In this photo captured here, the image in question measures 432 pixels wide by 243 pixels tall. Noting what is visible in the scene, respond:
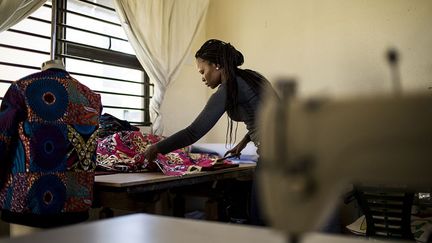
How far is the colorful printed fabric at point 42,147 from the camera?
1560 mm

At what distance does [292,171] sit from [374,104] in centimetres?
12

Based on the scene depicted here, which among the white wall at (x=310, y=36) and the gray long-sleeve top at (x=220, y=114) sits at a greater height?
the white wall at (x=310, y=36)

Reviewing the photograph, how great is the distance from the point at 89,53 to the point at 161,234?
2454 mm

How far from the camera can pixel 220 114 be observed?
5.70 feet

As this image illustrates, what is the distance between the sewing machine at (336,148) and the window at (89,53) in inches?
91.9

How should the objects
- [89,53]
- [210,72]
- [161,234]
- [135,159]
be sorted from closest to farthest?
[161,234] → [210,72] → [135,159] → [89,53]

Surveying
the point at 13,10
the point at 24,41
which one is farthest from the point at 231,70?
the point at 24,41

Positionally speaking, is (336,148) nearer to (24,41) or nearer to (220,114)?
(220,114)

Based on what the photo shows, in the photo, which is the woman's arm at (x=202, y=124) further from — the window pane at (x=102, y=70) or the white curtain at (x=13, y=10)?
the window pane at (x=102, y=70)

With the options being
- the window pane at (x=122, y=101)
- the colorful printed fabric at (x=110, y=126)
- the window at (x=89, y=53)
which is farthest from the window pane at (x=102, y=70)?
the colorful printed fabric at (x=110, y=126)

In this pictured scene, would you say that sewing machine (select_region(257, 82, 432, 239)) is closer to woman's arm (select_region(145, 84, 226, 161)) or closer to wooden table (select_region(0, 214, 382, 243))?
wooden table (select_region(0, 214, 382, 243))

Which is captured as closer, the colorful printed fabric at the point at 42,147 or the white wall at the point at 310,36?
the colorful printed fabric at the point at 42,147

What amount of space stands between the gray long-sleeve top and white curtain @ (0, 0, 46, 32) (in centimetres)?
120

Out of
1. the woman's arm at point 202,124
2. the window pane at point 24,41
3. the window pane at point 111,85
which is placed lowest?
the woman's arm at point 202,124
